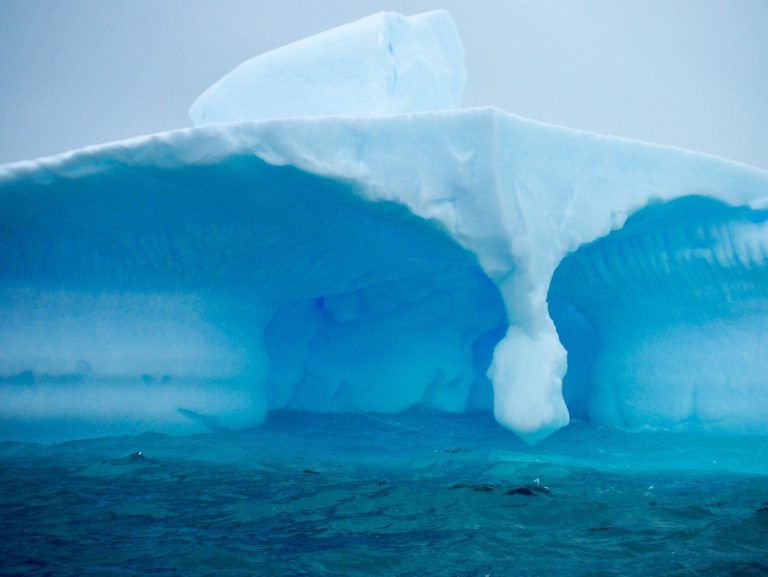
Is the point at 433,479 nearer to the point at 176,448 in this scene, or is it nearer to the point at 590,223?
the point at 176,448

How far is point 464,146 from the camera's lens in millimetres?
4668

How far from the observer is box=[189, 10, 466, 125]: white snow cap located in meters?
6.73

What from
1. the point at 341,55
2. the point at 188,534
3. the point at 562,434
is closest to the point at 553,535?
the point at 188,534

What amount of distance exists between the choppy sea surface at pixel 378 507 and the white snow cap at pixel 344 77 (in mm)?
3220

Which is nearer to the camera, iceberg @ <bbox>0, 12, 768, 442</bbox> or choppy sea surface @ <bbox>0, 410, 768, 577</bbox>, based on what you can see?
choppy sea surface @ <bbox>0, 410, 768, 577</bbox>

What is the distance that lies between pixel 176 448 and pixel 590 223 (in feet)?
10.6

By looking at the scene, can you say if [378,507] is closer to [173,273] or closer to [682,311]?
[173,273]

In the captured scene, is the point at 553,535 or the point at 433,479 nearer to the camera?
the point at 553,535

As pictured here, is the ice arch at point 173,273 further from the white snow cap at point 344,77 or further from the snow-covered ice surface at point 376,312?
the white snow cap at point 344,77

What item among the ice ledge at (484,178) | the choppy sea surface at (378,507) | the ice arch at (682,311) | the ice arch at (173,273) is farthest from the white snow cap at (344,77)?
the choppy sea surface at (378,507)

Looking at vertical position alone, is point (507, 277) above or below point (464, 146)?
below

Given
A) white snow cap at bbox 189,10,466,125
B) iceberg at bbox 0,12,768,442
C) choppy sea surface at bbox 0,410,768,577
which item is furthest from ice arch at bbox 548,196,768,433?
white snow cap at bbox 189,10,466,125

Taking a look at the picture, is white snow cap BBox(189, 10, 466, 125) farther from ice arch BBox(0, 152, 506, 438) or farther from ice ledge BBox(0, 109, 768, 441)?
ice ledge BBox(0, 109, 768, 441)

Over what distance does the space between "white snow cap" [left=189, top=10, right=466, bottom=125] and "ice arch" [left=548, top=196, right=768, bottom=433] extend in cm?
243
